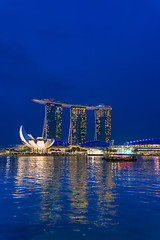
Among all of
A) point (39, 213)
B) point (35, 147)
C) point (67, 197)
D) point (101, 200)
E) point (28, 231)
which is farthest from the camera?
point (35, 147)

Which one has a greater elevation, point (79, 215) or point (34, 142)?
point (34, 142)

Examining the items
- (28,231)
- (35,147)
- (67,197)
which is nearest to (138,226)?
(28,231)

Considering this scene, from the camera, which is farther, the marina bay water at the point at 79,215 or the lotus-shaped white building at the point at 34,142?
the lotus-shaped white building at the point at 34,142

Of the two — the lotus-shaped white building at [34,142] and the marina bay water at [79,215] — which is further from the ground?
the lotus-shaped white building at [34,142]

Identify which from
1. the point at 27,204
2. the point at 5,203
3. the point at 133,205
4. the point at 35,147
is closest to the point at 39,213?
the point at 27,204

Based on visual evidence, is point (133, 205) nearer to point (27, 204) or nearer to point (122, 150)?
point (27, 204)

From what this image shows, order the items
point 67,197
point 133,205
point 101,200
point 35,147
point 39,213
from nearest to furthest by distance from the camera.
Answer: point 39,213 → point 133,205 → point 101,200 → point 67,197 → point 35,147

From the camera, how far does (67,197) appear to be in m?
17.0

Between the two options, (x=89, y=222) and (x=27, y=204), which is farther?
(x=27, y=204)

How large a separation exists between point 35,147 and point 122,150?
62786 millimetres

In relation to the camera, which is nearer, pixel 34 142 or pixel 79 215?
pixel 79 215

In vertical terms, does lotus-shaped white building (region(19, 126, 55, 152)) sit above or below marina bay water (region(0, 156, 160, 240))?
above

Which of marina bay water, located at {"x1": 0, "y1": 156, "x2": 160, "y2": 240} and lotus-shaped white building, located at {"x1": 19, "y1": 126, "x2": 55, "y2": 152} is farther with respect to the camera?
lotus-shaped white building, located at {"x1": 19, "y1": 126, "x2": 55, "y2": 152}

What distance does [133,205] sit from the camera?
14.9m
